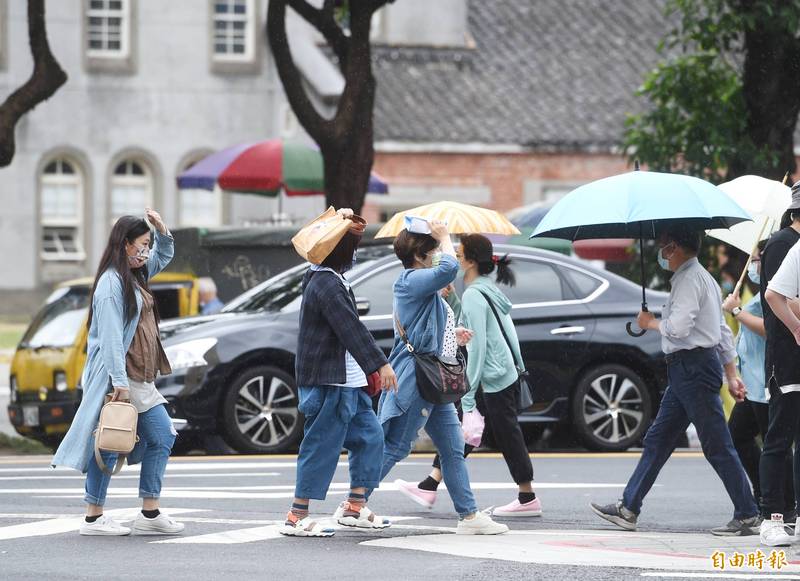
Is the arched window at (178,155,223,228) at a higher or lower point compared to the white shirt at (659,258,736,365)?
lower

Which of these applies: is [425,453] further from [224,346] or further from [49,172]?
[49,172]

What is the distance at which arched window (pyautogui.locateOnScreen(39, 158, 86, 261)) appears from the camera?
3528 centimetres

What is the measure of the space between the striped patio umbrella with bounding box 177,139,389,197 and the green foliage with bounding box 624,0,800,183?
13.4 feet

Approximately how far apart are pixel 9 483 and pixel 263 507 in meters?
2.41

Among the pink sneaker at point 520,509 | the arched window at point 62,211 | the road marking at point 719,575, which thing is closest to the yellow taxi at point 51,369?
the pink sneaker at point 520,509

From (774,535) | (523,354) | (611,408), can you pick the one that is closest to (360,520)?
(774,535)

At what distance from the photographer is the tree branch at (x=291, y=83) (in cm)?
1878

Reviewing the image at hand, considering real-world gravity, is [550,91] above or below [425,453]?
above

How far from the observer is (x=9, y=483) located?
12.5 meters

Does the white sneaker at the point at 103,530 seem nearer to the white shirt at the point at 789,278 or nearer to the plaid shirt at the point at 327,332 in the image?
the plaid shirt at the point at 327,332

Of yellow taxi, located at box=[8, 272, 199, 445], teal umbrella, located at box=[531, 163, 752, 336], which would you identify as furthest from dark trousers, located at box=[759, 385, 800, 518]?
yellow taxi, located at box=[8, 272, 199, 445]

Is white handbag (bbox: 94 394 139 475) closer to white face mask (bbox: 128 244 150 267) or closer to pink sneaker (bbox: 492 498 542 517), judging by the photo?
white face mask (bbox: 128 244 150 267)

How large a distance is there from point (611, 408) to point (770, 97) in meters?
5.73

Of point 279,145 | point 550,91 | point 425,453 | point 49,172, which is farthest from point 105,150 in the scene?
point 425,453
